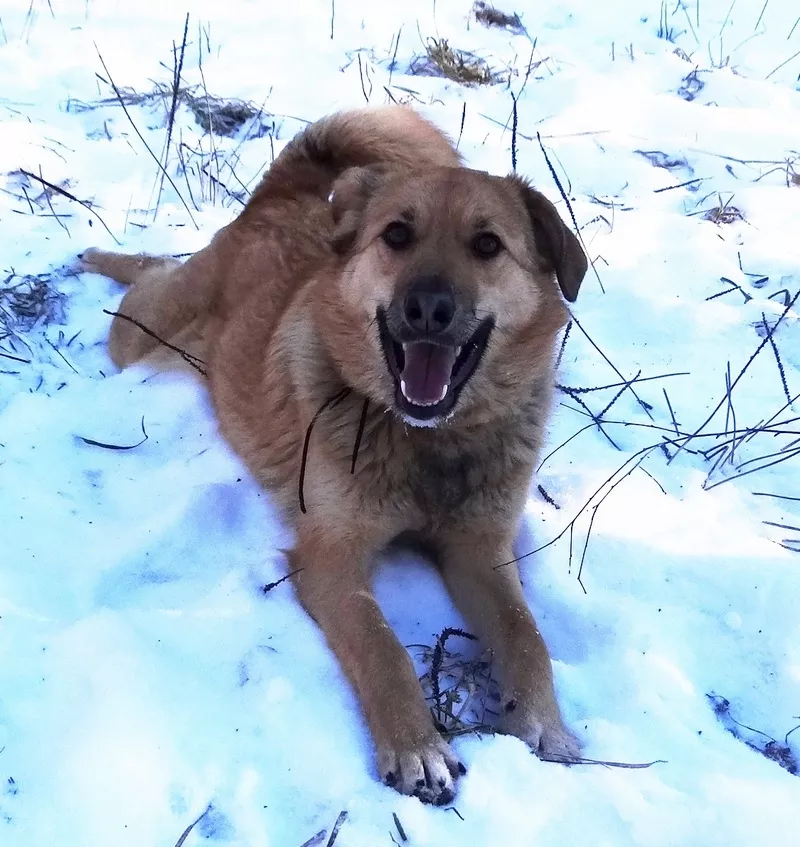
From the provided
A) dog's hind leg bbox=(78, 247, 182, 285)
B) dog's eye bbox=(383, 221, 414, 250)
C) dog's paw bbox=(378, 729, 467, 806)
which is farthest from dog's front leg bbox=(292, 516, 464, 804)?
dog's hind leg bbox=(78, 247, 182, 285)

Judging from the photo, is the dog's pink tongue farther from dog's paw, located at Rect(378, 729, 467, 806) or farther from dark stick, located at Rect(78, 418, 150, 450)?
dark stick, located at Rect(78, 418, 150, 450)

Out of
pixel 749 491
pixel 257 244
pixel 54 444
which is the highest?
pixel 257 244

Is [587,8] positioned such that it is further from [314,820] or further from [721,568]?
[314,820]

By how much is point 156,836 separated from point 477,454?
1.59 metres

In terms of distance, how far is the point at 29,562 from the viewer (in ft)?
8.13

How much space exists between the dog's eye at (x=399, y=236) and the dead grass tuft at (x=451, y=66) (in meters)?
3.92

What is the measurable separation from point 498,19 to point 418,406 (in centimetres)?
578

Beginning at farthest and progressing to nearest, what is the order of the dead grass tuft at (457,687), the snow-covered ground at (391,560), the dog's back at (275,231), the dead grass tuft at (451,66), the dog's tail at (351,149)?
the dead grass tuft at (451,66) → the dog's tail at (351,149) → the dog's back at (275,231) → the dead grass tuft at (457,687) → the snow-covered ground at (391,560)

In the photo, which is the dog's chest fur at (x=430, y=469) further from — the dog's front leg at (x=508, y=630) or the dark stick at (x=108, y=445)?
the dark stick at (x=108, y=445)

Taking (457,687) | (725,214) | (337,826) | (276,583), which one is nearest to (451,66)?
(725,214)

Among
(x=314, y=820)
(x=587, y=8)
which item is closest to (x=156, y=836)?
(x=314, y=820)

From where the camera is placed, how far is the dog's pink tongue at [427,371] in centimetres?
261

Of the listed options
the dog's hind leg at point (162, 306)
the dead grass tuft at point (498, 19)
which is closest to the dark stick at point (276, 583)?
the dog's hind leg at point (162, 306)

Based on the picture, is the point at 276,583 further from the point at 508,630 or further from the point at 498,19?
the point at 498,19
